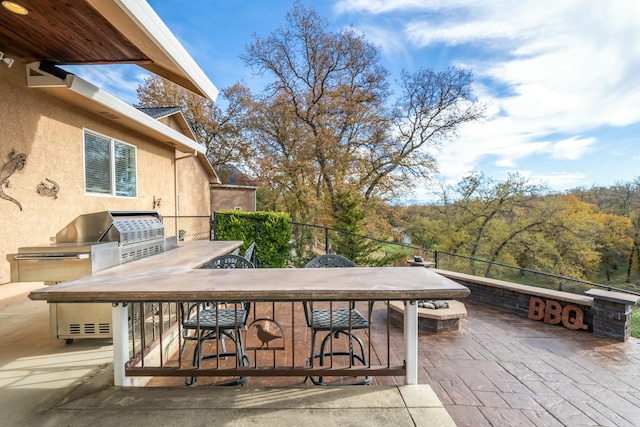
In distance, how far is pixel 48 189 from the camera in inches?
180

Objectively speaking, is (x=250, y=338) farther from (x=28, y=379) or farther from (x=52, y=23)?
(x=52, y=23)

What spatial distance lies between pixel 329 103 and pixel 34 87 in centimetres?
1185

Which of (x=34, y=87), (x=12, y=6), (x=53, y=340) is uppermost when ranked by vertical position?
(x=12, y=6)

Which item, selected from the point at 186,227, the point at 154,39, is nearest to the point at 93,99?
the point at 154,39

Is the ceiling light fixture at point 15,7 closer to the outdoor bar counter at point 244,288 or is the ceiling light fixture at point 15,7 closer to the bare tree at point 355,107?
the outdoor bar counter at point 244,288

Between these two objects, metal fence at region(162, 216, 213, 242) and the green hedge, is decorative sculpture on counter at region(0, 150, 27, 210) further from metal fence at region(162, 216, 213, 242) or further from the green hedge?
metal fence at region(162, 216, 213, 242)

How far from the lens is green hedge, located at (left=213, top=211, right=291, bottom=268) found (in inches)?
294

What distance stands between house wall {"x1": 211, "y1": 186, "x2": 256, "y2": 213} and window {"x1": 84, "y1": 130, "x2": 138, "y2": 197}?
6510mm

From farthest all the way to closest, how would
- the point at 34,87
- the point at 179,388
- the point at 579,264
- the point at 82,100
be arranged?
the point at 579,264 < the point at 82,100 < the point at 34,87 < the point at 179,388

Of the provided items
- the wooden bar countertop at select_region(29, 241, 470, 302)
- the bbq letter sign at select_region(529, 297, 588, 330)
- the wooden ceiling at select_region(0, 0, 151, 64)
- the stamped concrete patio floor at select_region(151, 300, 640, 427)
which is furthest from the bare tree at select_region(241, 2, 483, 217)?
the wooden bar countertop at select_region(29, 241, 470, 302)

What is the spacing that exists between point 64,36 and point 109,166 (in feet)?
9.79

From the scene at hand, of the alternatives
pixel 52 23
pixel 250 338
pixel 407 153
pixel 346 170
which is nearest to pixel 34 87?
pixel 52 23

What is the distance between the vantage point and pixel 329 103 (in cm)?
1445

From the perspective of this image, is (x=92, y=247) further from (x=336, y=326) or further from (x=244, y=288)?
(x=336, y=326)
